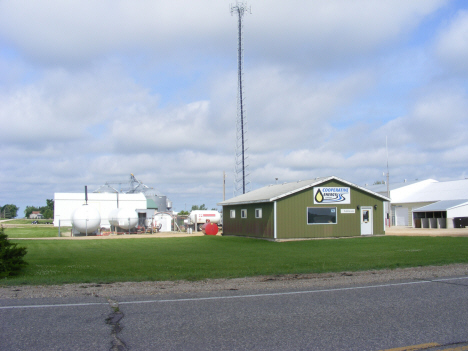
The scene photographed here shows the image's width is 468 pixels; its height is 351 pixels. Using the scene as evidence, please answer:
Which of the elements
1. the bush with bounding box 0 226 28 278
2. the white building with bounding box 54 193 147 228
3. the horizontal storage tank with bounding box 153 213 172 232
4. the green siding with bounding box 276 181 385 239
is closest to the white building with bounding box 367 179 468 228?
the green siding with bounding box 276 181 385 239

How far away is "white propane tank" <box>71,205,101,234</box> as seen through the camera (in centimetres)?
4066

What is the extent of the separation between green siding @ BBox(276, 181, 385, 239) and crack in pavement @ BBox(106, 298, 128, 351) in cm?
2107

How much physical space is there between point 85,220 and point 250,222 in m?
16.9

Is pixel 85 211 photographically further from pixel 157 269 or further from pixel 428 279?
pixel 428 279

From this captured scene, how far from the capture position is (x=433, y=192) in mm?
48375

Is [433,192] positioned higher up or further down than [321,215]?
higher up

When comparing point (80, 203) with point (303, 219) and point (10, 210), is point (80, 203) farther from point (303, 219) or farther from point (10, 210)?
point (10, 210)

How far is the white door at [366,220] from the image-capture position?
31375 millimetres

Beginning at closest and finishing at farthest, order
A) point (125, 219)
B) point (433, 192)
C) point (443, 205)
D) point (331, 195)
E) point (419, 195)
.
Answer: point (331, 195), point (443, 205), point (125, 219), point (433, 192), point (419, 195)

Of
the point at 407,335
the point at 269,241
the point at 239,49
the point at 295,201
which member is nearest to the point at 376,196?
the point at 295,201

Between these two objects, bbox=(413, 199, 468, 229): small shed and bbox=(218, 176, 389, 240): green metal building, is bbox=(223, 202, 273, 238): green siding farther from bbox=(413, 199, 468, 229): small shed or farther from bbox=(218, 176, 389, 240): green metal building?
bbox=(413, 199, 468, 229): small shed

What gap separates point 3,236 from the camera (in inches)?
520

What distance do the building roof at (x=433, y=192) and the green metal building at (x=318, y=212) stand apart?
16.9 meters

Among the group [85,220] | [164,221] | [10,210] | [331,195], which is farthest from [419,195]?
[10,210]
